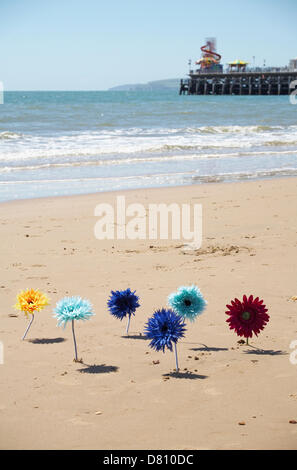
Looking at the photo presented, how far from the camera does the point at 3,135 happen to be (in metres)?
27.0

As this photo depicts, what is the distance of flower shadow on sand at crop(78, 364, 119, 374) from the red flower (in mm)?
847

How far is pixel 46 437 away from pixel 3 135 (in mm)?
24859

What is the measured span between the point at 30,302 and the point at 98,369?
0.87 meters

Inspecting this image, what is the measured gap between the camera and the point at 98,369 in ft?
13.8

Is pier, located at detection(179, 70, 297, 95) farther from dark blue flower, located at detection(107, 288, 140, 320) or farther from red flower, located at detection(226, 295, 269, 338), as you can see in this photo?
red flower, located at detection(226, 295, 269, 338)

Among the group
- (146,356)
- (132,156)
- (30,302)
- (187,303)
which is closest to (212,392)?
(146,356)

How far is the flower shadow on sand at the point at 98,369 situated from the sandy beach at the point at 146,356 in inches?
0.5

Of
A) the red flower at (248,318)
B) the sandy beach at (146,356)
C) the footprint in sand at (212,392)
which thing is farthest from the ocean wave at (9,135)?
the footprint in sand at (212,392)

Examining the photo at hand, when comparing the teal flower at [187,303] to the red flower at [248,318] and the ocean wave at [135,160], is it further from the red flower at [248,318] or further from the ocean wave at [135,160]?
the ocean wave at [135,160]

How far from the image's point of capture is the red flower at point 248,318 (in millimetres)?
4492

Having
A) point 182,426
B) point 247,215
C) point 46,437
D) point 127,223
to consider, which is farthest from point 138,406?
point 247,215

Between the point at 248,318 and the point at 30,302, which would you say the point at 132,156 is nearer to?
the point at 30,302

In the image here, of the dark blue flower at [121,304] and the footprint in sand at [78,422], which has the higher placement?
the dark blue flower at [121,304]

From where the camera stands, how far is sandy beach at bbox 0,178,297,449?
11.0 feet
